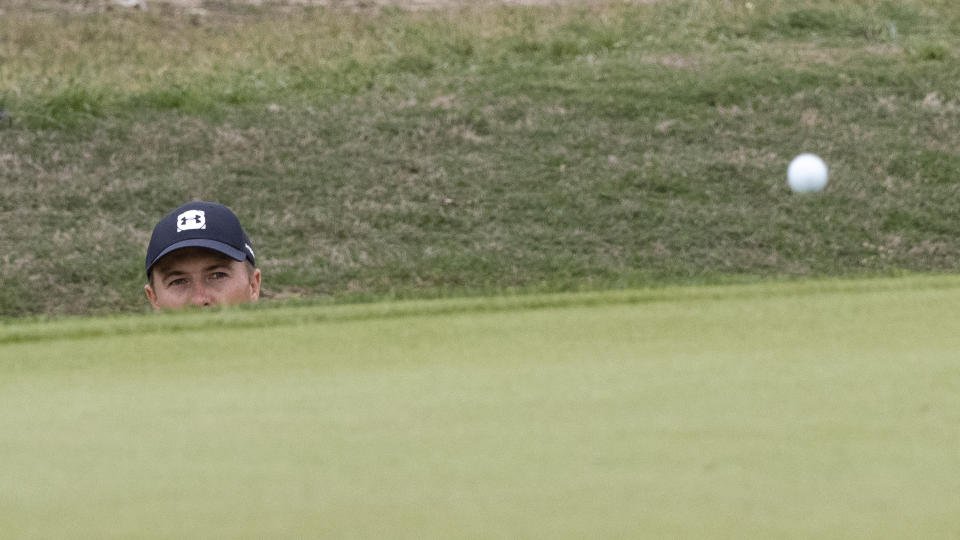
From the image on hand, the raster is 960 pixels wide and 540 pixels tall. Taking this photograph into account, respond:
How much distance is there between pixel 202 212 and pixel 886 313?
1.76 metres

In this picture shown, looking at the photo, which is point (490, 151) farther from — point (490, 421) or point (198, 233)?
point (490, 421)

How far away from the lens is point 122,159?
802cm

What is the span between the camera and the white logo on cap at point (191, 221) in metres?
3.46

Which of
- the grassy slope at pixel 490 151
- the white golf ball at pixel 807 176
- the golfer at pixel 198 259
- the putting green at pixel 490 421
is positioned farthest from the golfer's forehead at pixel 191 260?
the white golf ball at pixel 807 176

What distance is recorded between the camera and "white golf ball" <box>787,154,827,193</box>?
7895mm

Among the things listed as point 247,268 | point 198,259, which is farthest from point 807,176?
point 198,259

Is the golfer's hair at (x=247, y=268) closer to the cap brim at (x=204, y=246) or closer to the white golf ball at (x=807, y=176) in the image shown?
the cap brim at (x=204, y=246)

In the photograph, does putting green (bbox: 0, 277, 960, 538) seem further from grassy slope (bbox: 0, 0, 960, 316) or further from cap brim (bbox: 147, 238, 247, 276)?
grassy slope (bbox: 0, 0, 960, 316)

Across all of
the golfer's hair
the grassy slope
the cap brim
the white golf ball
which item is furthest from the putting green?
the white golf ball

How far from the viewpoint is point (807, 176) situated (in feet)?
26.1

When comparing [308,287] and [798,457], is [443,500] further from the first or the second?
[308,287]

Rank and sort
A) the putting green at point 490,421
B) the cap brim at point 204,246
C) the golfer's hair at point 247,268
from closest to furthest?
Answer: the putting green at point 490,421 < the cap brim at point 204,246 < the golfer's hair at point 247,268

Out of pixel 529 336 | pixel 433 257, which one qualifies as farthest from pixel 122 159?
pixel 529 336

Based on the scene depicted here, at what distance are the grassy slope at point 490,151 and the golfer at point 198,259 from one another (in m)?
2.81
